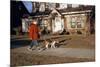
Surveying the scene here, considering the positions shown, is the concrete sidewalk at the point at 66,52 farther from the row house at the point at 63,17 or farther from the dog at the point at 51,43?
the row house at the point at 63,17

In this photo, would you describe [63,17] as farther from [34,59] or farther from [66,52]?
[34,59]

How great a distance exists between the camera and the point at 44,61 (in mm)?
1672

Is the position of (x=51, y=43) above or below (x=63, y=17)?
below

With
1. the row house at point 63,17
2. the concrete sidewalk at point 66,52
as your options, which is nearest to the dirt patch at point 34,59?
the concrete sidewalk at point 66,52

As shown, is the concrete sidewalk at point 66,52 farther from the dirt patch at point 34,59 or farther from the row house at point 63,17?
the row house at point 63,17

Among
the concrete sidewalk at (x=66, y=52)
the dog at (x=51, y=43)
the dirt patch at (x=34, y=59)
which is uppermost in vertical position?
the dog at (x=51, y=43)

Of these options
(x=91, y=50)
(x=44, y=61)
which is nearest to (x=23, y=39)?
(x=44, y=61)

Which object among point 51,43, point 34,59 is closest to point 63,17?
point 51,43

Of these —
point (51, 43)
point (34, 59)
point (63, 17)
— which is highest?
point (63, 17)

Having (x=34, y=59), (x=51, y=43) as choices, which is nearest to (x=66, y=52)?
(x=51, y=43)

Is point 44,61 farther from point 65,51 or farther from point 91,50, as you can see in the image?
point 91,50

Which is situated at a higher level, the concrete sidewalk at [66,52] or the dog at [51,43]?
the dog at [51,43]

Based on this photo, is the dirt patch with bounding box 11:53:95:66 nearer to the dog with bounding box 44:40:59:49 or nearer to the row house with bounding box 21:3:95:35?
the dog with bounding box 44:40:59:49

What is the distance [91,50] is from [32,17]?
0.67m
